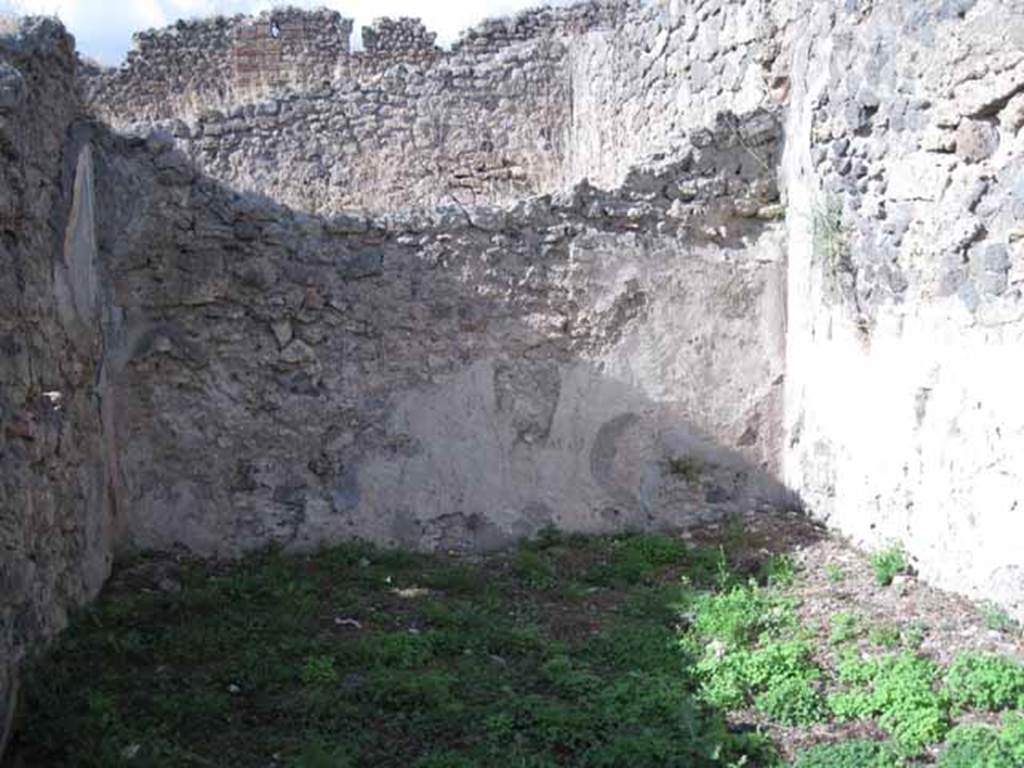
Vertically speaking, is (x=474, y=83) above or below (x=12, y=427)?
above

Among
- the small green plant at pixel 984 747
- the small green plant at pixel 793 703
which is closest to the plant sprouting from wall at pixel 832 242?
the small green plant at pixel 793 703

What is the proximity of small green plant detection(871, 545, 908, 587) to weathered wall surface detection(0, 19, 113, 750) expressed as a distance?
3397mm

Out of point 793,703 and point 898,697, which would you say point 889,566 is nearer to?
point 898,697

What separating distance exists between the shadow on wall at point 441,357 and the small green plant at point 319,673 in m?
1.54

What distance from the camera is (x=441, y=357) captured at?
19.0ft

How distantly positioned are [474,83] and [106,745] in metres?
8.09

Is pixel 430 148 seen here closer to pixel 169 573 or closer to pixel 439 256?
pixel 439 256

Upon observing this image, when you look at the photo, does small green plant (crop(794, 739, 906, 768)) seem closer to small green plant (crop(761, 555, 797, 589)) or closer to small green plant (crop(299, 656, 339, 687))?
small green plant (crop(761, 555, 797, 589))

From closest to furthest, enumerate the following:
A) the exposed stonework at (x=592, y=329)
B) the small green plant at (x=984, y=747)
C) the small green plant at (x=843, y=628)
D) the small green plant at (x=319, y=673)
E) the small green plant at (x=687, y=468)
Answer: the small green plant at (x=984, y=747) → the small green plant at (x=319, y=673) → the small green plant at (x=843, y=628) → the exposed stonework at (x=592, y=329) → the small green plant at (x=687, y=468)

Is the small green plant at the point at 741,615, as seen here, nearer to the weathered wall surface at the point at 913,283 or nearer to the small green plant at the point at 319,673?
the weathered wall surface at the point at 913,283

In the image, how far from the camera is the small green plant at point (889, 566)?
16.3 ft

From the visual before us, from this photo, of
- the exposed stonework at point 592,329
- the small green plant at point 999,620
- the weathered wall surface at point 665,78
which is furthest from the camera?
the weathered wall surface at point 665,78

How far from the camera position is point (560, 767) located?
3.51 m

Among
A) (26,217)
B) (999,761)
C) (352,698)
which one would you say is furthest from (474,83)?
(999,761)
